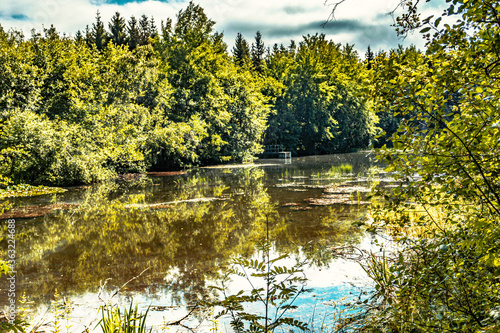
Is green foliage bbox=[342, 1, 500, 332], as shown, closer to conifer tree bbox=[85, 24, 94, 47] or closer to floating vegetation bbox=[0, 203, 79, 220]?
floating vegetation bbox=[0, 203, 79, 220]

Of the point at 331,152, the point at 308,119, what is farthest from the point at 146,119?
the point at 331,152

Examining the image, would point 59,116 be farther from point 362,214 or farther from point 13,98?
point 362,214

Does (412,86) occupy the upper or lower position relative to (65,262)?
upper

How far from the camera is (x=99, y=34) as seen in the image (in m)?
52.2

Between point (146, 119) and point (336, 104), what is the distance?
26.6 meters

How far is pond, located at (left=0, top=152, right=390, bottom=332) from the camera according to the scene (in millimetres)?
5051

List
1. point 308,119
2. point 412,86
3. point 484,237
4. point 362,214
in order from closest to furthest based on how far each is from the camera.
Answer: point 484,237, point 412,86, point 362,214, point 308,119

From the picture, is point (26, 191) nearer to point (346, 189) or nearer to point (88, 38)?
point (346, 189)

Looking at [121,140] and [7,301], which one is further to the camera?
[121,140]

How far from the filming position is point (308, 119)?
41719 millimetres

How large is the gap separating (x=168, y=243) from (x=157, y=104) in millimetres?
19367

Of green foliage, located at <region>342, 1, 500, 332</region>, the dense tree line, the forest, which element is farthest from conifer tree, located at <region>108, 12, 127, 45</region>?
green foliage, located at <region>342, 1, 500, 332</region>

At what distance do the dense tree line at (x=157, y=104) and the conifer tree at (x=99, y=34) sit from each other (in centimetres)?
2068

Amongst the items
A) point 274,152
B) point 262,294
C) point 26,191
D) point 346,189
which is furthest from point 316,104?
point 262,294
